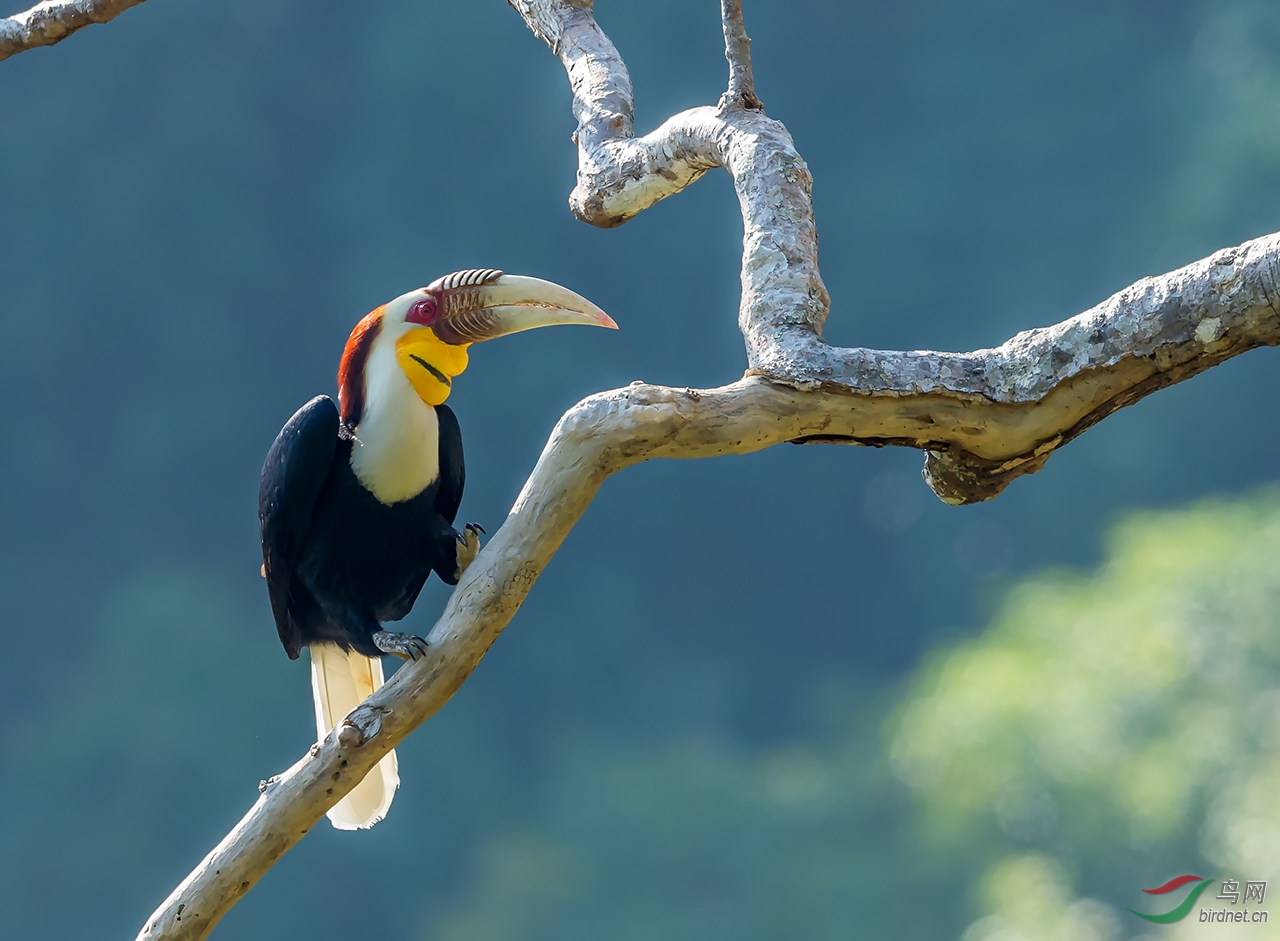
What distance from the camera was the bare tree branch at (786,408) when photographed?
154cm

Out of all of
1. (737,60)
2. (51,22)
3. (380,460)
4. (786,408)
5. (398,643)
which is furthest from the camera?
(51,22)

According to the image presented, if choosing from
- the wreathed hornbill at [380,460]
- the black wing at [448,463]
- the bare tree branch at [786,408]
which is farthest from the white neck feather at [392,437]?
the bare tree branch at [786,408]

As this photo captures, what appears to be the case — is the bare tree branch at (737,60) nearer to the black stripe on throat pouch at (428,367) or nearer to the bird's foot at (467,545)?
the black stripe on throat pouch at (428,367)

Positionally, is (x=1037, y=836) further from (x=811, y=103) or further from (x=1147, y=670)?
(x=811, y=103)

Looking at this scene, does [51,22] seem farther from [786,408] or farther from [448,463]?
[786,408]

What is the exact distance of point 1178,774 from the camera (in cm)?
566


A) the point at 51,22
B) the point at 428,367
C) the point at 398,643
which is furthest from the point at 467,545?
the point at 51,22

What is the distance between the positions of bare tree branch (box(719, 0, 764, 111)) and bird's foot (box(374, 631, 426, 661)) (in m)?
0.78

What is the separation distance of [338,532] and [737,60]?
816 mm

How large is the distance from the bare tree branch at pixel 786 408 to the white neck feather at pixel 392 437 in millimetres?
518

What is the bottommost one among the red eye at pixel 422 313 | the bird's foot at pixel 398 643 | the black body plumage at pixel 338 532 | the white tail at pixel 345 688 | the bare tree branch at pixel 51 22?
the bird's foot at pixel 398 643

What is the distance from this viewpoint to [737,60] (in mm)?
2002

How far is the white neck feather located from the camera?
2.10 m

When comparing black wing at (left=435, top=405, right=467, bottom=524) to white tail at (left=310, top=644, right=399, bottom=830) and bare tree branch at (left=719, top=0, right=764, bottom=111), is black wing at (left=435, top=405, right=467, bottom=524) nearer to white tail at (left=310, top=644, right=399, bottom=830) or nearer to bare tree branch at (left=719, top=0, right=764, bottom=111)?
white tail at (left=310, top=644, right=399, bottom=830)
